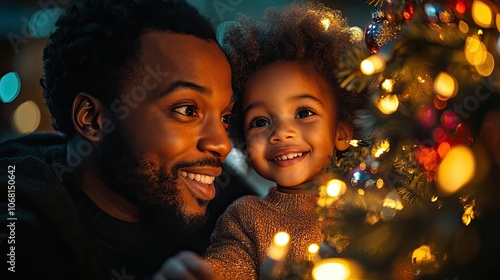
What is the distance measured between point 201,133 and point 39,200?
0.40 m

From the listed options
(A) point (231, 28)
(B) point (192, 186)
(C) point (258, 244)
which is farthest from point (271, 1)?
(C) point (258, 244)

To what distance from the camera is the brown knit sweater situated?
1304 mm

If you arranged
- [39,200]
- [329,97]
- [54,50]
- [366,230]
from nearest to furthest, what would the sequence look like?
[366,230] < [39,200] < [54,50] < [329,97]

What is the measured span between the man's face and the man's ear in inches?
1.9

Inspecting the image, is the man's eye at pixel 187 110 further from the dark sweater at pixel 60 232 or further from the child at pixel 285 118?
the dark sweater at pixel 60 232

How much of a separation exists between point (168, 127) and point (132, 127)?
86mm

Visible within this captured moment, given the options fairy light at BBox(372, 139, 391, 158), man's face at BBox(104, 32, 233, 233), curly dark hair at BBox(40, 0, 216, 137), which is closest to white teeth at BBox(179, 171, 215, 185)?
man's face at BBox(104, 32, 233, 233)

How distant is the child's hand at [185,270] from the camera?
1151 mm

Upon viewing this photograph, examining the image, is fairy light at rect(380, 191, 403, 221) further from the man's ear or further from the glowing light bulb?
the man's ear

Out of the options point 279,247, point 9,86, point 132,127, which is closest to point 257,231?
point 279,247

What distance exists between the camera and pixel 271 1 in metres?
1.53

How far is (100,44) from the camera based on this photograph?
1.29 m

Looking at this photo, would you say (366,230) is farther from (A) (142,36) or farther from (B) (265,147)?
(A) (142,36)

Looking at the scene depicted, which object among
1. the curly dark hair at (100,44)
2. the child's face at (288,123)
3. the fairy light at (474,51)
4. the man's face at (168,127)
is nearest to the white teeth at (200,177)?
the man's face at (168,127)
